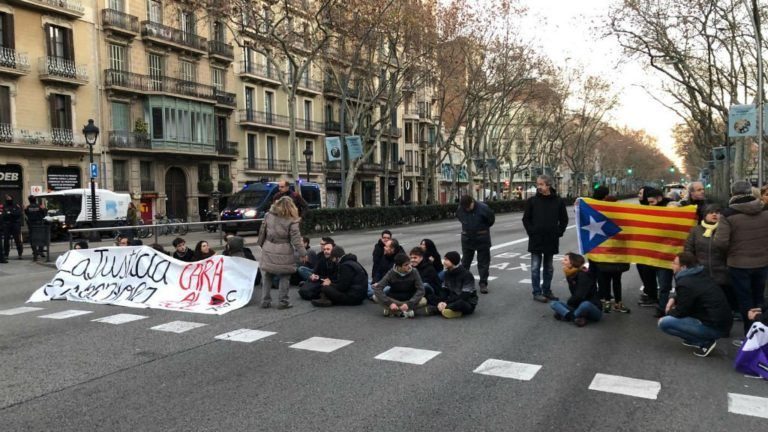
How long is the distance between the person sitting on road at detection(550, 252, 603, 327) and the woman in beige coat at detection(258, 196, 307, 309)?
3.62 metres

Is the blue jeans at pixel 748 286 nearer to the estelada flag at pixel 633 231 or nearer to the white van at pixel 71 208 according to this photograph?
the estelada flag at pixel 633 231

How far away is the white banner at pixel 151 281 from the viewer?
8.88 metres

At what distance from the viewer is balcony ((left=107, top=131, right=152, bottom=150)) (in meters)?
32.8

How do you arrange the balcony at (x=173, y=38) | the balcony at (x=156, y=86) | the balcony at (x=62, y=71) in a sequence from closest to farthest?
the balcony at (x=62, y=71), the balcony at (x=156, y=86), the balcony at (x=173, y=38)

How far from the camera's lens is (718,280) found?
6.74 m

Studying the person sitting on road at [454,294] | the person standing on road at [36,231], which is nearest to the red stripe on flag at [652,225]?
the person sitting on road at [454,294]

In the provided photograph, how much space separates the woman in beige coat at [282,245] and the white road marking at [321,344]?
1959 millimetres

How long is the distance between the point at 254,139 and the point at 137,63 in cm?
1158

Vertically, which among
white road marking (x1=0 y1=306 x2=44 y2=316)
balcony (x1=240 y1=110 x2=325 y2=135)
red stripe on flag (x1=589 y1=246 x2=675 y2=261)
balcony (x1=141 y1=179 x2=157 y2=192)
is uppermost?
balcony (x1=240 y1=110 x2=325 y2=135)

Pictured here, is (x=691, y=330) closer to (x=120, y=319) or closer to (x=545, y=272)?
(x=545, y=272)

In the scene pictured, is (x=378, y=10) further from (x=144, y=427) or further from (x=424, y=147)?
(x=424, y=147)

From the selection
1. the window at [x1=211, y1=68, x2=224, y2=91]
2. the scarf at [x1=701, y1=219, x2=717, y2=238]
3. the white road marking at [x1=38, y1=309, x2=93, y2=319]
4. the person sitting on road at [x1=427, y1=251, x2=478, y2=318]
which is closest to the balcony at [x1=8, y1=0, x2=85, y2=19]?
the window at [x1=211, y1=68, x2=224, y2=91]

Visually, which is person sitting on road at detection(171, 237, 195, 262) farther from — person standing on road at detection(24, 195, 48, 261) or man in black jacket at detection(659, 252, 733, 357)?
man in black jacket at detection(659, 252, 733, 357)

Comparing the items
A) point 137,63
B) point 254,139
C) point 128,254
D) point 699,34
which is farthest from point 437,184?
point 128,254
